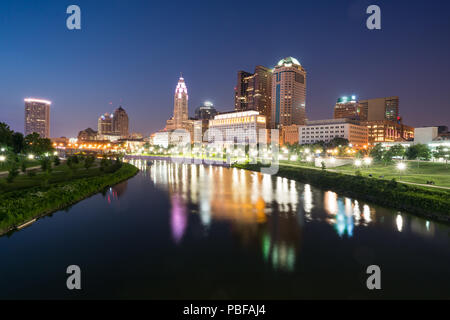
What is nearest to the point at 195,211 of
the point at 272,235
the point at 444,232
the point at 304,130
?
the point at 272,235

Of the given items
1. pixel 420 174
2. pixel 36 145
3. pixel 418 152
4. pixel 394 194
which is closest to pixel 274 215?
pixel 394 194

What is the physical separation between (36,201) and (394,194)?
4146 centimetres

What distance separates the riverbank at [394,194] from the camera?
25.8m

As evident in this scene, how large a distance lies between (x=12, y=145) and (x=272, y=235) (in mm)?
78994

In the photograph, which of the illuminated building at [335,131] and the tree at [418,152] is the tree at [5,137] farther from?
the illuminated building at [335,131]

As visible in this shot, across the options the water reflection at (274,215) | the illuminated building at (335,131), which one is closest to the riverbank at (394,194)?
the water reflection at (274,215)

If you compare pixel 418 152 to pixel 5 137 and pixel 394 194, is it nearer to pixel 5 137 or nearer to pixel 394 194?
pixel 394 194

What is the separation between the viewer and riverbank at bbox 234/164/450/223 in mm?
25778

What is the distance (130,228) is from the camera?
22.2m

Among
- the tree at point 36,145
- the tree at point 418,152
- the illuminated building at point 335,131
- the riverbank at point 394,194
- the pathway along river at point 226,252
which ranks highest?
the illuminated building at point 335,131

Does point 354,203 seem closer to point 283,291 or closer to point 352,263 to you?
point 352,263

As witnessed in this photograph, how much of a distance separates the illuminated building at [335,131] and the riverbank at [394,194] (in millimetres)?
135815

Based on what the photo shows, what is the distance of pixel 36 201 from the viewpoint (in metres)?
25.0

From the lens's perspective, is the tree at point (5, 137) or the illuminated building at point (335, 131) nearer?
the tree at point (5, 137)
